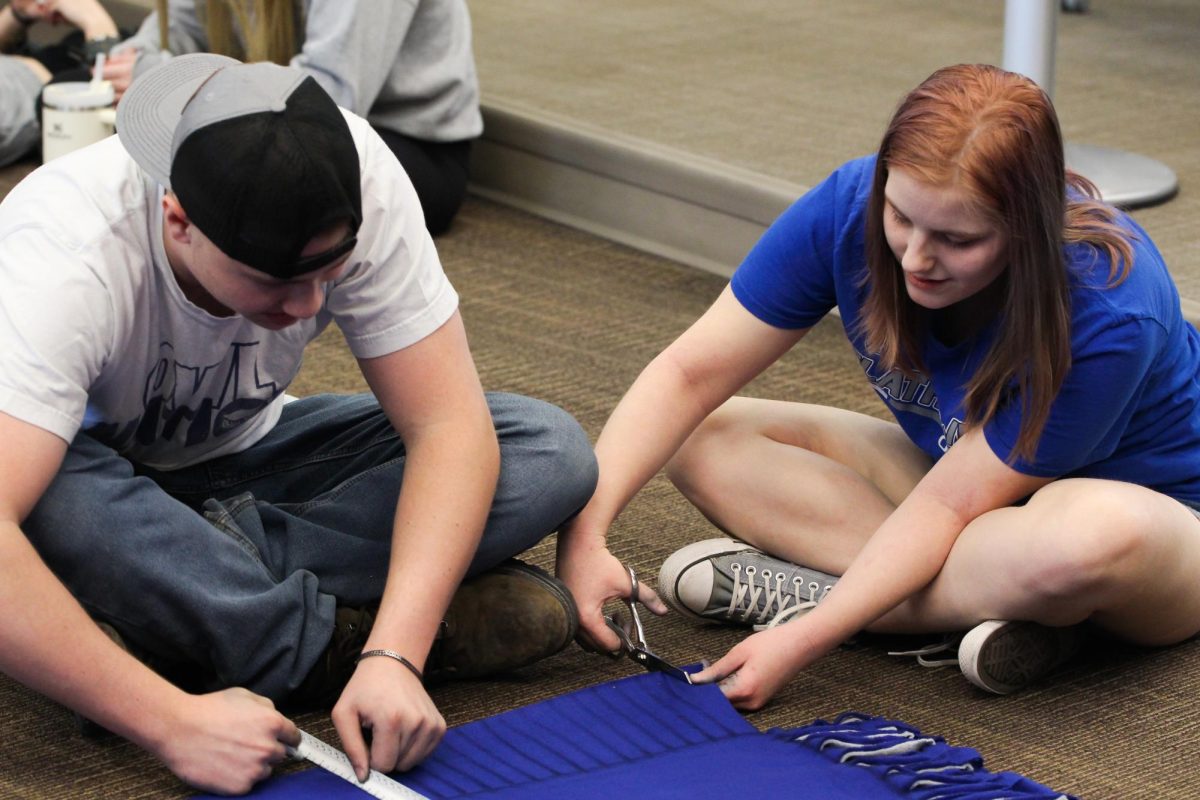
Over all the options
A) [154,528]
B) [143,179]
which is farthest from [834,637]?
[143,179]

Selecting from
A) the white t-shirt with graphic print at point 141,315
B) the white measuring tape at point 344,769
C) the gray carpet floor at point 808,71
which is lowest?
the gray carpet floor at point 808,71

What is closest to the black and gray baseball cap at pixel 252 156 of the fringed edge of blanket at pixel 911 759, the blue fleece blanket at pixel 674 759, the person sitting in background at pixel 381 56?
the blue fleece blanket at pixel 674 759

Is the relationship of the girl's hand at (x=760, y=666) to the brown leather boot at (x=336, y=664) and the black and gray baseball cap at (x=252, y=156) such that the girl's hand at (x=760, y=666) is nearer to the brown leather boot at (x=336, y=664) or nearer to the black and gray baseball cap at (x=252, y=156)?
the brown leather boot at (x=336, y=664)

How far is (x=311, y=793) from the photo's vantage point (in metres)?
1.22

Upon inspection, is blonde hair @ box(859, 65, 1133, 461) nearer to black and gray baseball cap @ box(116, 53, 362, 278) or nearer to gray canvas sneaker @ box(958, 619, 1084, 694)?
gray canvas sneaker @ box(958, 619, 1084, 694)

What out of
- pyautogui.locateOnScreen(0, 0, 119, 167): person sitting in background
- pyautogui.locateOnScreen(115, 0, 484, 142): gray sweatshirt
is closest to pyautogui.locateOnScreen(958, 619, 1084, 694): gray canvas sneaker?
pyautogui.locateOnScreen(115, 0, 484, 142): gray sweatshirt

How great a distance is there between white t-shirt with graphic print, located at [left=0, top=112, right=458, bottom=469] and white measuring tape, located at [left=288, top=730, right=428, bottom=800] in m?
0.29

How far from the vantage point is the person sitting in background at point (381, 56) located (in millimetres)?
2574

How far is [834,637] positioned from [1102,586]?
0.23 m

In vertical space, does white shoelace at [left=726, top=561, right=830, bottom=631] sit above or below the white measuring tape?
below

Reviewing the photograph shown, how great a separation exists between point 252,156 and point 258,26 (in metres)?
1.62

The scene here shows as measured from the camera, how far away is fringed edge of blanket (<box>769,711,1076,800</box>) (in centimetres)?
125

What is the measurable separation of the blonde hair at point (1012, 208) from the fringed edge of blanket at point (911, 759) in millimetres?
253

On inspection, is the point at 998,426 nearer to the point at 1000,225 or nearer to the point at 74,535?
the point at 1000,225
